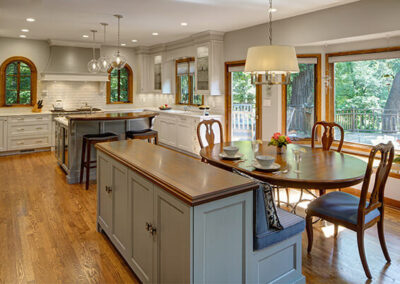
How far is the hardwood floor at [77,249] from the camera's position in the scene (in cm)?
246

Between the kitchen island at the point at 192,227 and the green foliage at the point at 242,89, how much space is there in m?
A: 4.07

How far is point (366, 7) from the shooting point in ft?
13.5

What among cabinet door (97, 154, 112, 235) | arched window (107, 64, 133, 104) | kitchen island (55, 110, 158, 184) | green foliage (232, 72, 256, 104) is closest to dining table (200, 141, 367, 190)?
cabinet door (97, 154, 112, 235)

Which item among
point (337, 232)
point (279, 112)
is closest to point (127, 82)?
point (279, 112)

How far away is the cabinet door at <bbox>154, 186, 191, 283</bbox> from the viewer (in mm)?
1643

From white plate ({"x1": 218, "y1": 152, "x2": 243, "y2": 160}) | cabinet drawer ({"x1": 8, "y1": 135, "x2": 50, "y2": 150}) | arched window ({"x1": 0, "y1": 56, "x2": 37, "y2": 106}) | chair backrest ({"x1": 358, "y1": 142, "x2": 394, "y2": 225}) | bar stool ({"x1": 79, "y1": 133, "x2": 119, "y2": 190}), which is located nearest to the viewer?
chair backrest ({"x1": 358, "y1": 142, "x2": 394, "y2": 225})

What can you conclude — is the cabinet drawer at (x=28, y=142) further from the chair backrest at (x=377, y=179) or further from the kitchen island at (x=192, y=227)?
the chair backrest at (x=377, y=179)

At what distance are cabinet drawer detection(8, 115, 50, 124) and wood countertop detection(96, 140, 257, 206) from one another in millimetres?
5242

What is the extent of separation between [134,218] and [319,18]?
406cm

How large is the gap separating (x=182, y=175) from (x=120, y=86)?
758cm

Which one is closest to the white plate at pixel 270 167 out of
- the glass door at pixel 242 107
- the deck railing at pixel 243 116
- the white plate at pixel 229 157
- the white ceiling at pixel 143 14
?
the white plate at pixel 229 157

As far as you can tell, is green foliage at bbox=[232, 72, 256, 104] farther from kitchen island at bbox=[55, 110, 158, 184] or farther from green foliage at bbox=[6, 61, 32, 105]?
green foliage at bbox=[6, 61, 32, 105]

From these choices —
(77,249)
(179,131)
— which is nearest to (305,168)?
(77,249)

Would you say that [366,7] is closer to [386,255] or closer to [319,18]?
[319,18]
